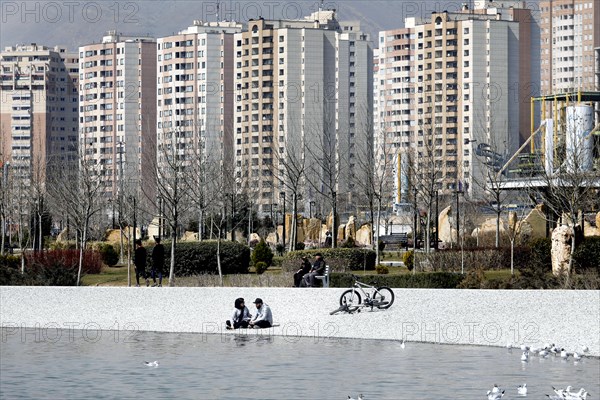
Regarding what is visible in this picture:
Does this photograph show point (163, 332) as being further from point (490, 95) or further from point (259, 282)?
point (490, 95)

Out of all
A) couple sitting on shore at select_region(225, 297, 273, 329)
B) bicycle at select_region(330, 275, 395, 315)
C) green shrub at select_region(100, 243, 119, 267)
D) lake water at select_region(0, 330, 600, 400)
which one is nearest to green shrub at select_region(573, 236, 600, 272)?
bicycle at select_region(330, 275, 395, 315)

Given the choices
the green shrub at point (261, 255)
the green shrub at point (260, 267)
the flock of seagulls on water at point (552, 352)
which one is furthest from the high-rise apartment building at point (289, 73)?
the flock of seagulls on water at point (552, 352)

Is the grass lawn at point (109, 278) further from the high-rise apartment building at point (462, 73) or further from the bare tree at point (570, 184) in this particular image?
the high-rise apartment building at point (462, 73)

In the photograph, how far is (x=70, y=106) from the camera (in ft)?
619

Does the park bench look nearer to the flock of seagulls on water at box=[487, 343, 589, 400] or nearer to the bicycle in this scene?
the bicycle

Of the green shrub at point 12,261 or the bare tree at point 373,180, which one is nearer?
the green shrub at point 12,261

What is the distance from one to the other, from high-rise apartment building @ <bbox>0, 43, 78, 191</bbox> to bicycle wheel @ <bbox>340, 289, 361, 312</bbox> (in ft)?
472

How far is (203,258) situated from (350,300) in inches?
532

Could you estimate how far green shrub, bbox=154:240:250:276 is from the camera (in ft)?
125

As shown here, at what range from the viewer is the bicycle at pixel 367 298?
24.9 metres

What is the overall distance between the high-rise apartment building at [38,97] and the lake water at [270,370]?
14502cm

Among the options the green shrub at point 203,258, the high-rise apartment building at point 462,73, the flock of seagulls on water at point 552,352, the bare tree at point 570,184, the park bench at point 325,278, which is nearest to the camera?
the flock of seagulls on water at point 552,352

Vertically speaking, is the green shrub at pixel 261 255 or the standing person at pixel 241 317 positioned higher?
the green shrub at pixel 261 255

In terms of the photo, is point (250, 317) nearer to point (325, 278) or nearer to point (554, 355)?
point (325, 278)
